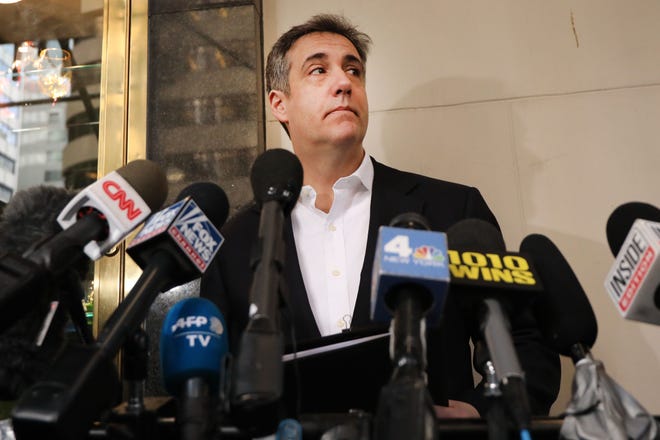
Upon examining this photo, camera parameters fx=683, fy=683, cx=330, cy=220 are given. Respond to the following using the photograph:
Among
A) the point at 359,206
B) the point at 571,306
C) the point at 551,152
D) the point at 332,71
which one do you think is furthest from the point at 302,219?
the point at 571,306

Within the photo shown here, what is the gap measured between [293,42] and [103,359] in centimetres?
149

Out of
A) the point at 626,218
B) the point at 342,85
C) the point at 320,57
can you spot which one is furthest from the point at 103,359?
the point at 320,57

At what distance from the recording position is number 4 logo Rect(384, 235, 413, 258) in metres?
0.77

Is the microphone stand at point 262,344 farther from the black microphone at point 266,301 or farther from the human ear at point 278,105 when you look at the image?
the human ear at point 278,105

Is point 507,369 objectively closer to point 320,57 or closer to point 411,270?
point 411,270

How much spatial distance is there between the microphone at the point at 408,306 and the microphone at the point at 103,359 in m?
0.29

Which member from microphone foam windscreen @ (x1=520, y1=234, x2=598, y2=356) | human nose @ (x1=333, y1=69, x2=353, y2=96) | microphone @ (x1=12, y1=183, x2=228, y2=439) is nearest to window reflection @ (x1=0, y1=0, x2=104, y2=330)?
human nose @ (x1=333, y1=69, x2=353, y2=96)

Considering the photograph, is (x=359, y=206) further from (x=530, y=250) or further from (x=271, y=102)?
(x=530, y=250)

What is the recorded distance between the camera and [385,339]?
1.00 m

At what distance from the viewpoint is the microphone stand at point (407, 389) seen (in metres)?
0.62

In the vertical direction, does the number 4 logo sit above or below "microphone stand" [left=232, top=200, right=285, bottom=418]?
above

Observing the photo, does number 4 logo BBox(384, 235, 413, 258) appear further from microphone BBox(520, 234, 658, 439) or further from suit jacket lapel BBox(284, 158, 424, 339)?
suit jacket lapel BBox(284, 158, 424, 339)

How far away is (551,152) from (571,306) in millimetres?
1335

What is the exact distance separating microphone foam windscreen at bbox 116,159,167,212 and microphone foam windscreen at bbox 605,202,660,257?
69 centimetres
